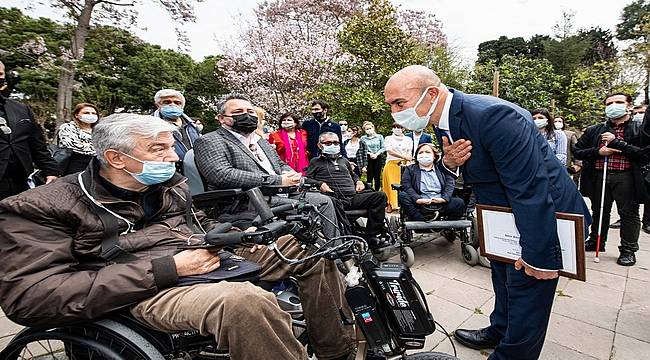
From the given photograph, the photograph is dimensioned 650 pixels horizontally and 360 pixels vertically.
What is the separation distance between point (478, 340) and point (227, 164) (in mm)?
2221

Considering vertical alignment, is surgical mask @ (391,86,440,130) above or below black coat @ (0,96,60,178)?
below

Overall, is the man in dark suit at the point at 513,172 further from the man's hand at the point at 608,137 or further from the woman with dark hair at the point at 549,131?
the woman with dark hair at the point at 549,131

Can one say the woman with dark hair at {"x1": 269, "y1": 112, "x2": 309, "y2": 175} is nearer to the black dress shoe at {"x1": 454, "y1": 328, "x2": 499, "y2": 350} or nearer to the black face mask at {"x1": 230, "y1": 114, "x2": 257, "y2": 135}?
the black face mask at {"x1": 230, "y1": 114, "x2": 257, "y2": 135}

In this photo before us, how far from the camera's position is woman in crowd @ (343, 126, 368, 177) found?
7.35 metres

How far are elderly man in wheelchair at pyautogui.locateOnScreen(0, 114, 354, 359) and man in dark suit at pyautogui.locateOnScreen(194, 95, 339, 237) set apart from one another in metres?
0.64

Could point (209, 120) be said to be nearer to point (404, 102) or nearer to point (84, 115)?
point (84, 115)

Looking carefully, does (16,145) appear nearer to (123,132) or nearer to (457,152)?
(123,132)

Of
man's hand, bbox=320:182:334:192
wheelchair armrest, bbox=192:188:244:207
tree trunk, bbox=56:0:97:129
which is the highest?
tree trunk, bbox=56:0:97:129

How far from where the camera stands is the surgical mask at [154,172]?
1738 millimetres

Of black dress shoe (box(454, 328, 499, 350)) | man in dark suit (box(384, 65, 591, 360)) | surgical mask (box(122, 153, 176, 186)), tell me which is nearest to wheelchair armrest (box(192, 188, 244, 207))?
surgical mask (box(122, 153, 176, 186))

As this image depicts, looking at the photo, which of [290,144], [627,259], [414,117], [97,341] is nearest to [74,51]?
[290,144]

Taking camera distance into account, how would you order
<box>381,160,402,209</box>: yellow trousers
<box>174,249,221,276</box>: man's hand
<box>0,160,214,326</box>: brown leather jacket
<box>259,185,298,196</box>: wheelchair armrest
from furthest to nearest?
1. <box>381,160,402,209</box>: yellow trousers
2. <box>259,185,298,196</box>: wheelchair armrest
3. <box>174,249,221,276</box>: man's hand
4. <box>0,160,214,326</box>: brown leather jacket

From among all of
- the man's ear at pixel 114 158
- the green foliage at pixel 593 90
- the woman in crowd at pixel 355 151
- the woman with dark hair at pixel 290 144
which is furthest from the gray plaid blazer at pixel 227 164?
the green foliage at pixel 593 90

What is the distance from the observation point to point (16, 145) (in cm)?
293
